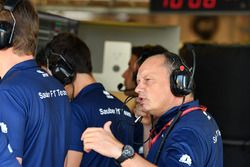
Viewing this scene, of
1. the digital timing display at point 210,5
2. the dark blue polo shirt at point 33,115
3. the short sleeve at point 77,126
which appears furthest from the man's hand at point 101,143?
the digital timing display at point 210,5

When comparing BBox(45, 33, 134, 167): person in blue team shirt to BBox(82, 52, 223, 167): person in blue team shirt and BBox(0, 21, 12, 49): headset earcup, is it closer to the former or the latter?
BBox(82, 52, 223, 167): person in blue team shirt

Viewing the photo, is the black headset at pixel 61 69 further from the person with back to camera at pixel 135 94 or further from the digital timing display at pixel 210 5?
the digital timing display at pixel 210 5

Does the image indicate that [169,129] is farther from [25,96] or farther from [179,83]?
[25,96]

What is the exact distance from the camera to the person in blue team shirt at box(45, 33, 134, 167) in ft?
7.84

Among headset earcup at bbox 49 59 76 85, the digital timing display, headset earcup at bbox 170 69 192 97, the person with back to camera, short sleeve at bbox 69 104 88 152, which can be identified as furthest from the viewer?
the digital timing display

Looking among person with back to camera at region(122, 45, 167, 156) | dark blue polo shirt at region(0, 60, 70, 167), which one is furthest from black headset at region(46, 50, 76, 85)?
dark blue polo shirt at region(0, 60, 70, 167)

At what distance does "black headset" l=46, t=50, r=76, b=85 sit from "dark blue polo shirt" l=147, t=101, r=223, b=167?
1.96 ft

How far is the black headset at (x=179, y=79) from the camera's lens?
2.04 m

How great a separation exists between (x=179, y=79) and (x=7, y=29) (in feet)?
2.07

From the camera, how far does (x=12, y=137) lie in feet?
5.60

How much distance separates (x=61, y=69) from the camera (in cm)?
252

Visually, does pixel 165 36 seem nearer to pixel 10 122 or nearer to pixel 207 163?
pixel 207 163

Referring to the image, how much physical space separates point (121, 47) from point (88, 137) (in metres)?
2.46

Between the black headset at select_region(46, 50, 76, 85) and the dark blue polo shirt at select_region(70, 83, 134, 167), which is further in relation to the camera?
the black headset at select_region(46, 50, 76, 85)
